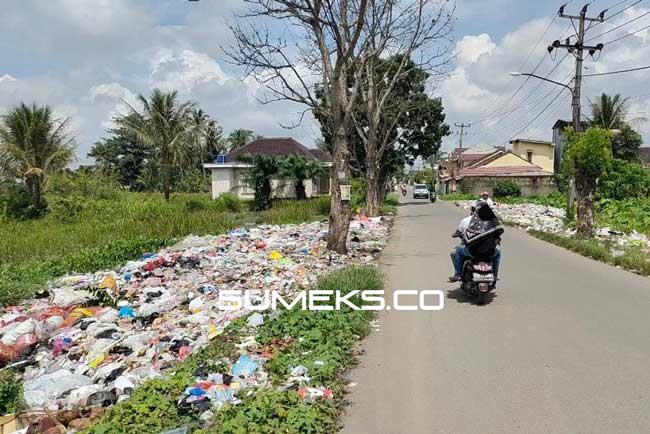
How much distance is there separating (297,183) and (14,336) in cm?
3098

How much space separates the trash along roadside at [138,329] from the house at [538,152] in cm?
6066

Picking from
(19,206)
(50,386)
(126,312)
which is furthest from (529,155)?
(50,386)

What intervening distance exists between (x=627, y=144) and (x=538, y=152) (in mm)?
26563

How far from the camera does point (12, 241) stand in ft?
55.8

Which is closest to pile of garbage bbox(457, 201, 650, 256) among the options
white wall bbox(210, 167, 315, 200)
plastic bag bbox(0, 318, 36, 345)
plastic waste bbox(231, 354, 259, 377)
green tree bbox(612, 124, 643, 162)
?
plastic waste bbox(231, 354, 259, 377)

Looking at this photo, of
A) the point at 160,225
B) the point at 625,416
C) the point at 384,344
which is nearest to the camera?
the point at 625,416

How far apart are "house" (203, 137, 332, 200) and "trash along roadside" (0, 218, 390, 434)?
80.0 feet

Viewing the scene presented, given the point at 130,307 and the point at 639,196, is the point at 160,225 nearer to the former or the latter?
the point at 130,307

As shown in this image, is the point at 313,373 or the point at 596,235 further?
the point at 596,235

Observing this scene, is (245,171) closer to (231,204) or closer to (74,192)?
(231,204)

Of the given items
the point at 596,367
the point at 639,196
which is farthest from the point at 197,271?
the point at 639,196

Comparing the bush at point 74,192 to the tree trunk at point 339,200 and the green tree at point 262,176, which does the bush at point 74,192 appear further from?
the tree trunk at point 339,200

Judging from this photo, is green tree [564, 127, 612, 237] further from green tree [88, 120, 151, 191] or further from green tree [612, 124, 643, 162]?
green tree [88, 120, 151, 191]

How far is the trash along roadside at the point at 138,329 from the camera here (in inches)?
186
